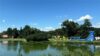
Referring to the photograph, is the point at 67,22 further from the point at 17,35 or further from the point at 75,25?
the point at 17,35

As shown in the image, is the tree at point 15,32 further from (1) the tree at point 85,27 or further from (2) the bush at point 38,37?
(2) the bush at point 38,37

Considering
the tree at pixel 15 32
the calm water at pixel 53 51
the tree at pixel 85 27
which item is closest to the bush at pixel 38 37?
the tree at pixel 85 27

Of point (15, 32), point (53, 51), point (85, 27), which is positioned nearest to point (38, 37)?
point (85, 27)

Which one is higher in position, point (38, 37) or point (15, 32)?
point (15, 32)

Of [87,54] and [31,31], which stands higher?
[31,31]

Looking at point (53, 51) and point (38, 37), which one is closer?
point (53, 51)

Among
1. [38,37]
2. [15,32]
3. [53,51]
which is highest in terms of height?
[15,32]

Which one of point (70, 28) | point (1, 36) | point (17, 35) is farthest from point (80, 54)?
point (1, 36)

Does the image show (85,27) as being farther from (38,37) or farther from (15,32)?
(15,32)

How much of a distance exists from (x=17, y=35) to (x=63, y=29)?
21516 millimetres

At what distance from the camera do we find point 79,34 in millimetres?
70062

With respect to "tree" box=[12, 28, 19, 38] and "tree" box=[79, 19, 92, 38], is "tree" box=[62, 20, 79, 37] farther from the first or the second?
"tree" box=[12, 28, 19, 38]

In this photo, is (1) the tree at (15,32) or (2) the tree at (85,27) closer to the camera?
(2) the tree at (85,27)

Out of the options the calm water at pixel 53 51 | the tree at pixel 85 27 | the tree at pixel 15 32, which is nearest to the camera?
the calm water at pixel 53 51
